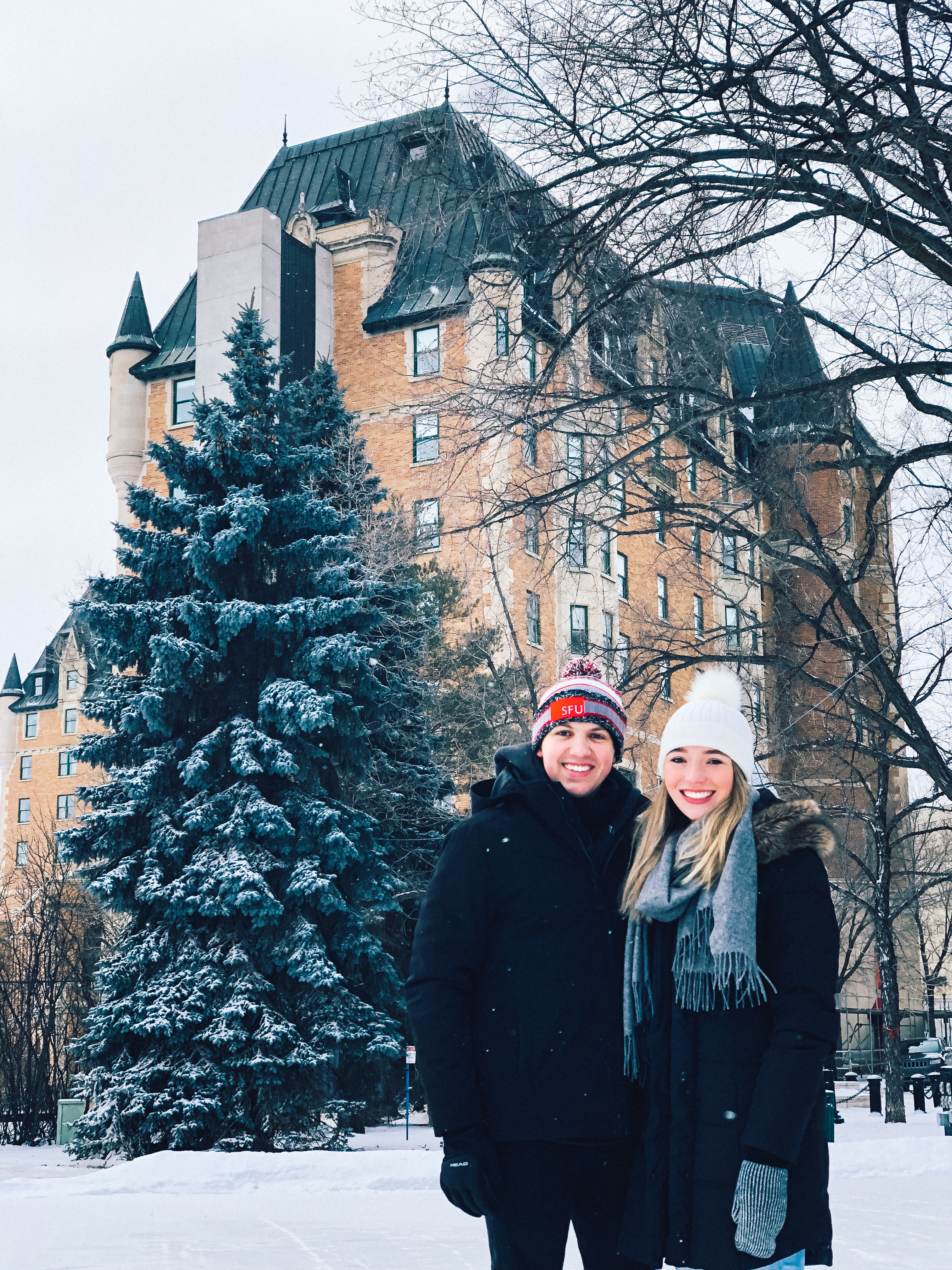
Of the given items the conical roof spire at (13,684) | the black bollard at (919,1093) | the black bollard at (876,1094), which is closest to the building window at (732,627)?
the black bollard at (876,1094)

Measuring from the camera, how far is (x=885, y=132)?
25.7 feet

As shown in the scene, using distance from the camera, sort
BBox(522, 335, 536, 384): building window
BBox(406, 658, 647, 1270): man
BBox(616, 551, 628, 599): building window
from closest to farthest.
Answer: BBox(406, 658, 647, 1270): man
BBox(522, 335, 536, 384): building window
BBox(616, 551, 628, 599): building window

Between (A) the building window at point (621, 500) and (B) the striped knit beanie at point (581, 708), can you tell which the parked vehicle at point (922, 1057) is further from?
(B) the striped knit beanie at point (581, 708)

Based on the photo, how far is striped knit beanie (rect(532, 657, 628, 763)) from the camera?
4.18 m

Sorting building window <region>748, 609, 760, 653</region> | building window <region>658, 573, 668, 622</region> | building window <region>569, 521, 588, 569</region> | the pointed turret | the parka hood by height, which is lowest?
the parka hood

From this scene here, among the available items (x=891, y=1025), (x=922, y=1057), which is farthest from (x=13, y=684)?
(x=891, y=1025)

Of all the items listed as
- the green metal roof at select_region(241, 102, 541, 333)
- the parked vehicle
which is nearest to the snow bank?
the green metal roof at select_region(241, 102, 541, 333)

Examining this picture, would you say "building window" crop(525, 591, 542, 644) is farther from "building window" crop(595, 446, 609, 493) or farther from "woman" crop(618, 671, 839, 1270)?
"woman" crop(618, 671, 839, 1270)

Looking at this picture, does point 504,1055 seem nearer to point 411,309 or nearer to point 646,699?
point 646,699

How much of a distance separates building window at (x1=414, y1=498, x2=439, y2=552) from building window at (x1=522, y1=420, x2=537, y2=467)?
850 millimetres

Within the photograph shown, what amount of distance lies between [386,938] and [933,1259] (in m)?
17.8

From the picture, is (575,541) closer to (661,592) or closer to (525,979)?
(525,979)

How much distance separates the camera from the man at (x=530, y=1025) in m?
3.75

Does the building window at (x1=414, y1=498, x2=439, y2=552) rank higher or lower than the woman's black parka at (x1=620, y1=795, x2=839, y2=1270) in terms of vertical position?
higher
